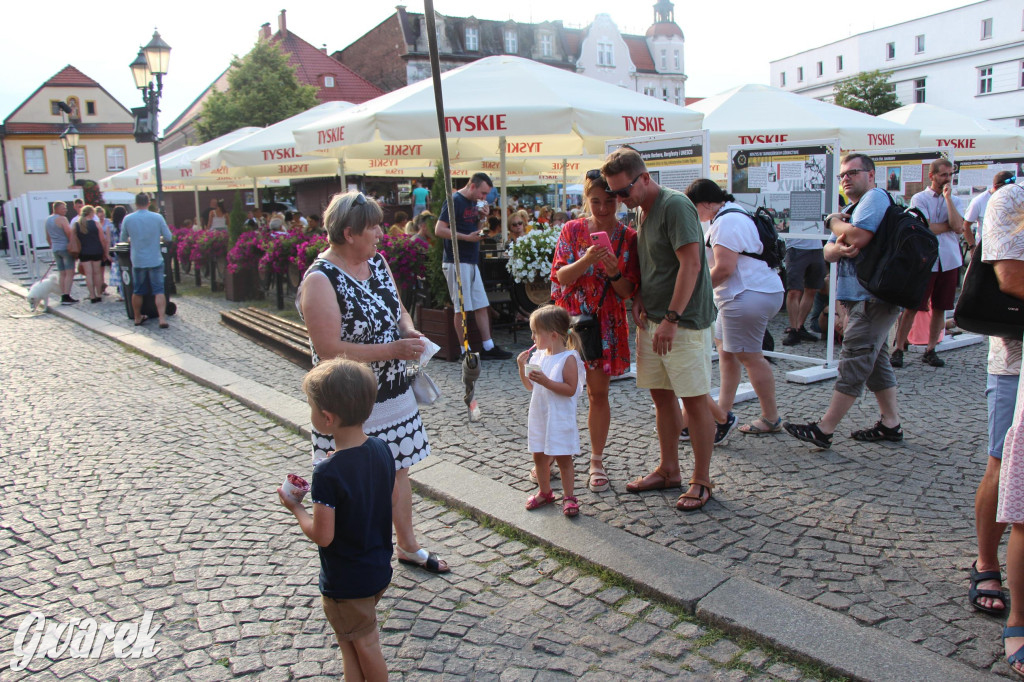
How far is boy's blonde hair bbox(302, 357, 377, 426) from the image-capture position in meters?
2.45

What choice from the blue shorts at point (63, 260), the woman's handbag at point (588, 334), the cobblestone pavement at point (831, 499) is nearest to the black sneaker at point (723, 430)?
the cobblestone pavement at point (831, 499)

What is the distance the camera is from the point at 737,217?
5.02 m

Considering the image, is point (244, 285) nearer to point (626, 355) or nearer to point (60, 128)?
point (626, 355)

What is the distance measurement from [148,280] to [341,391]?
33.7ft

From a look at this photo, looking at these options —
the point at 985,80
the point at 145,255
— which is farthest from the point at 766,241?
the point at 985,80

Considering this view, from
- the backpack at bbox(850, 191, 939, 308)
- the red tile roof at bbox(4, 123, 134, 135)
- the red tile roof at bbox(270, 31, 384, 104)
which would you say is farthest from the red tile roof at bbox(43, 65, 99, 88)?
the backpack at bbox(850, 191, 939, 308)

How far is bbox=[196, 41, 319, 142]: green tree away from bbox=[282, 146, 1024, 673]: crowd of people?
33.4m

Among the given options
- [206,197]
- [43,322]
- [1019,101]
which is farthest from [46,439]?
[1019,101]

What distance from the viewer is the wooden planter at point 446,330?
8.26m

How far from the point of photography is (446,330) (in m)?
8.29

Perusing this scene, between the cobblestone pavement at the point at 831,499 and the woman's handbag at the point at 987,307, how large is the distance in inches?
44.0

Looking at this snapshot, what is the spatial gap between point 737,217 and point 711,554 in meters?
2.35

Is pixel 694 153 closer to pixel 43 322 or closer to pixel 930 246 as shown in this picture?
pixel 930 246

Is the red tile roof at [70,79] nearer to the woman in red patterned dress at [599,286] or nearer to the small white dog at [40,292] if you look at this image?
the small white dog at [40,292]
